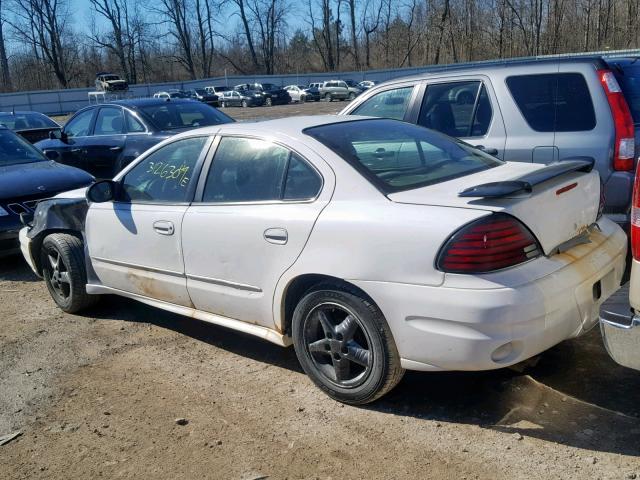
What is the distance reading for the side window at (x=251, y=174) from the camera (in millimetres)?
3715


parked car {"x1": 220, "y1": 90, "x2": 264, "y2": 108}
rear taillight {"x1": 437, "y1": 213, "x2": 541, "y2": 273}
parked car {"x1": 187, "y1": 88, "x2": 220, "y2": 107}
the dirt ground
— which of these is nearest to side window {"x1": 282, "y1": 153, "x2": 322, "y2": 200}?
rear taillight {"x1": 437, "y1": 213, "x2": 541, "y2": 273}

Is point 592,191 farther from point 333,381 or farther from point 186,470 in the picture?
point 186,470

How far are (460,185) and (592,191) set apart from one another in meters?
0.80

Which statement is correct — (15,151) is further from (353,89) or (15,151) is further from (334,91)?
(334,91)

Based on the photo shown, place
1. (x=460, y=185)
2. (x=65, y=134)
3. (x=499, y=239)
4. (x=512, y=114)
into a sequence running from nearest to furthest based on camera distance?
(x=499, y=239)
(x=460, y=185)
(x=512, y=114)
(x=65, y=134)

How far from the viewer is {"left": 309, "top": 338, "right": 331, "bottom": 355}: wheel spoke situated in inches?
139

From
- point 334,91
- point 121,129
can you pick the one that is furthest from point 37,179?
point 334,91

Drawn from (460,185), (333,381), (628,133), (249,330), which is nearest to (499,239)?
(460,185)

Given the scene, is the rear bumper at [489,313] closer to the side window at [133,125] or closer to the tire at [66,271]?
the tire at [66,271]

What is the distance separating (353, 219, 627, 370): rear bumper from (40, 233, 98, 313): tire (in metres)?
2.84

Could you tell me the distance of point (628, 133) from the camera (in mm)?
4953

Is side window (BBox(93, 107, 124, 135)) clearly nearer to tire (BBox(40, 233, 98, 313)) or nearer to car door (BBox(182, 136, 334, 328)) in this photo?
tire (BBox(40, 233, 98, 313))

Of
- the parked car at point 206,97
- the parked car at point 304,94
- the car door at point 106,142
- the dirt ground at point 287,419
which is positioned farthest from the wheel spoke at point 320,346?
the parked car at point 304,94

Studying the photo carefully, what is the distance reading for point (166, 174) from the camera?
4.48 m
